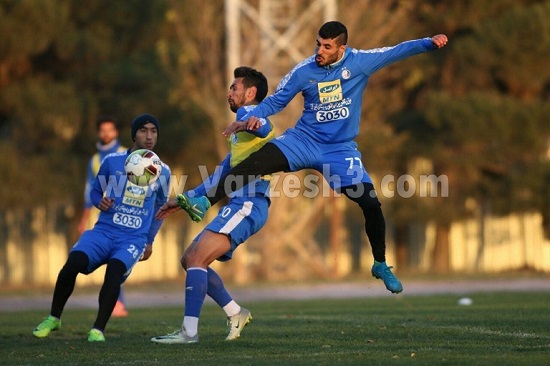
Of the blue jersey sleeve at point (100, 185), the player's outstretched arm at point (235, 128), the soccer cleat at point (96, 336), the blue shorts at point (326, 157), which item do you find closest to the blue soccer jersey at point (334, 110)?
the blue shorts at point (326, 157)

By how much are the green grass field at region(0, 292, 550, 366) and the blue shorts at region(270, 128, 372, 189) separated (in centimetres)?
138

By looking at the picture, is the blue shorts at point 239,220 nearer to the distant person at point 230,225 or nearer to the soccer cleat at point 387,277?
the distant person at point 230,225

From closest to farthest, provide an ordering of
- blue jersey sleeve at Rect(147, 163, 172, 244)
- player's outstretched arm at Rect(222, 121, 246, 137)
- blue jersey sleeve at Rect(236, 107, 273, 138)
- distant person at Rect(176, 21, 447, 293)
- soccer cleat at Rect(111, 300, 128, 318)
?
1. player's outstretched arm at Rect(222, 121, 246, 137)
2. blue jersey sleeve at Rect(236, 107, 273, 138)
3. distant person at Rect(176, 21, 447, 293)
4. blue jersey sleeve at Rect(147, 163, 172, 244)
5. soccer cleat at Rect(111, 300, 128, 318)

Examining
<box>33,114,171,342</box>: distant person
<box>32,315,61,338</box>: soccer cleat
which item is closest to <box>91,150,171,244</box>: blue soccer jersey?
<box>33,114,171,342</box>: distant person

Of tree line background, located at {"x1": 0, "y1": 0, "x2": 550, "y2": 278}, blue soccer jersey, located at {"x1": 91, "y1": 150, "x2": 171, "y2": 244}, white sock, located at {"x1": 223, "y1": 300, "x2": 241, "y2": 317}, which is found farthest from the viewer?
tree line background, located at {"x1": 0, "y1": 0, "x2": 550, "y2": 278}

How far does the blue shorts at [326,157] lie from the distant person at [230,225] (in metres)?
0.22

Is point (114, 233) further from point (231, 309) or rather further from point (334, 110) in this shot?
point (334, 110)

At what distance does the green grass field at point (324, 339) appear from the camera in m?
8.28

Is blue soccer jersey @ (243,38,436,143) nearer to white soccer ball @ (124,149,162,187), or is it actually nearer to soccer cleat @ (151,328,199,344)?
white soccer ball @ (124,149,162,187)

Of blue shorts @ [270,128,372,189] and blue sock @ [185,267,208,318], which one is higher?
blue shorts @ [270,128,372,189]

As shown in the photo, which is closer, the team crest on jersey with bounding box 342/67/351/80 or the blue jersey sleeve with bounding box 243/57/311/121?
the blue jersey sleeve with bounding box 243/57/311/121

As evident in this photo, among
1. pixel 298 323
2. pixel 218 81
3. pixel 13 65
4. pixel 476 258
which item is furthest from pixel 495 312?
pixel 476 258

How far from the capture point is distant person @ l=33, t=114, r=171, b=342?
34.2 feet

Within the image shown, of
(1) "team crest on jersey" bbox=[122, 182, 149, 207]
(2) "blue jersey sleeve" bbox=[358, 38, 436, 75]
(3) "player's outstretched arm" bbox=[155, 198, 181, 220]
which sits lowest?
(3) "player's outstretched arm" bbox=[155, 198, 181, 220]
